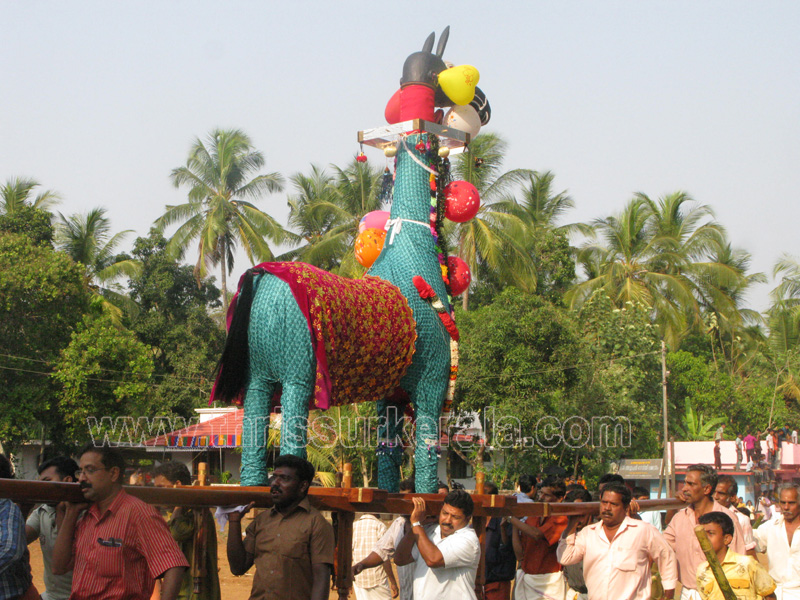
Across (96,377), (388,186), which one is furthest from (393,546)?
(96,377)

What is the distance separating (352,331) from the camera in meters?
5.45

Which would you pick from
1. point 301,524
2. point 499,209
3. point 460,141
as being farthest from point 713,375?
point 301,524

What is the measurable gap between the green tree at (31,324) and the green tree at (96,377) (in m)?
0.32

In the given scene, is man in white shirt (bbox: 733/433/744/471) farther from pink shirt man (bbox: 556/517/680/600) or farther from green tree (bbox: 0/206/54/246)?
pink shirt man (bbox: 556/517/680/600)

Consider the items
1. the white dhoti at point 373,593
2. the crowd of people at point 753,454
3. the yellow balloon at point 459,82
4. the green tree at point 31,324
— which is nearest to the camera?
the yellow balloon at point 459,82

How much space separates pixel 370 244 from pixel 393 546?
223 centimetres

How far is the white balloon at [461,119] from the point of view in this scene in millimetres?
6555

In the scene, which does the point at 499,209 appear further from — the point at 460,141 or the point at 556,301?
the point at 460,141

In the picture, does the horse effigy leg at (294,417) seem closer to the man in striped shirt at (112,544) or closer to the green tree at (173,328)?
the man in striped shirt at (112,544)

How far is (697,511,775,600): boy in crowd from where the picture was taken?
15.1ft

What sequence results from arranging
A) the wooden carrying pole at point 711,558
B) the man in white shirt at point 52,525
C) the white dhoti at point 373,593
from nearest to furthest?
the wooden carrying pole at point 711,558
the man in white shirt at point 52,525
the white dhoti at point 373,593

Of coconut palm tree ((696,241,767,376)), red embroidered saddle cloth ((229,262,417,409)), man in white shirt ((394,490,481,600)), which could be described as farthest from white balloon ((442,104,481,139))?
coconut palm tree ((696,241,767,376))

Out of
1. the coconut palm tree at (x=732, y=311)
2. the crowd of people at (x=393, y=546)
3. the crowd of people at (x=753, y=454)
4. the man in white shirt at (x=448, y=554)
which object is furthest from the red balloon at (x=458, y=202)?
the coconut palm tree at (x=732, y=311)

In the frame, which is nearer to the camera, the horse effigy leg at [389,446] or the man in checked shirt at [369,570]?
the horse effigy leg at [389,446]
